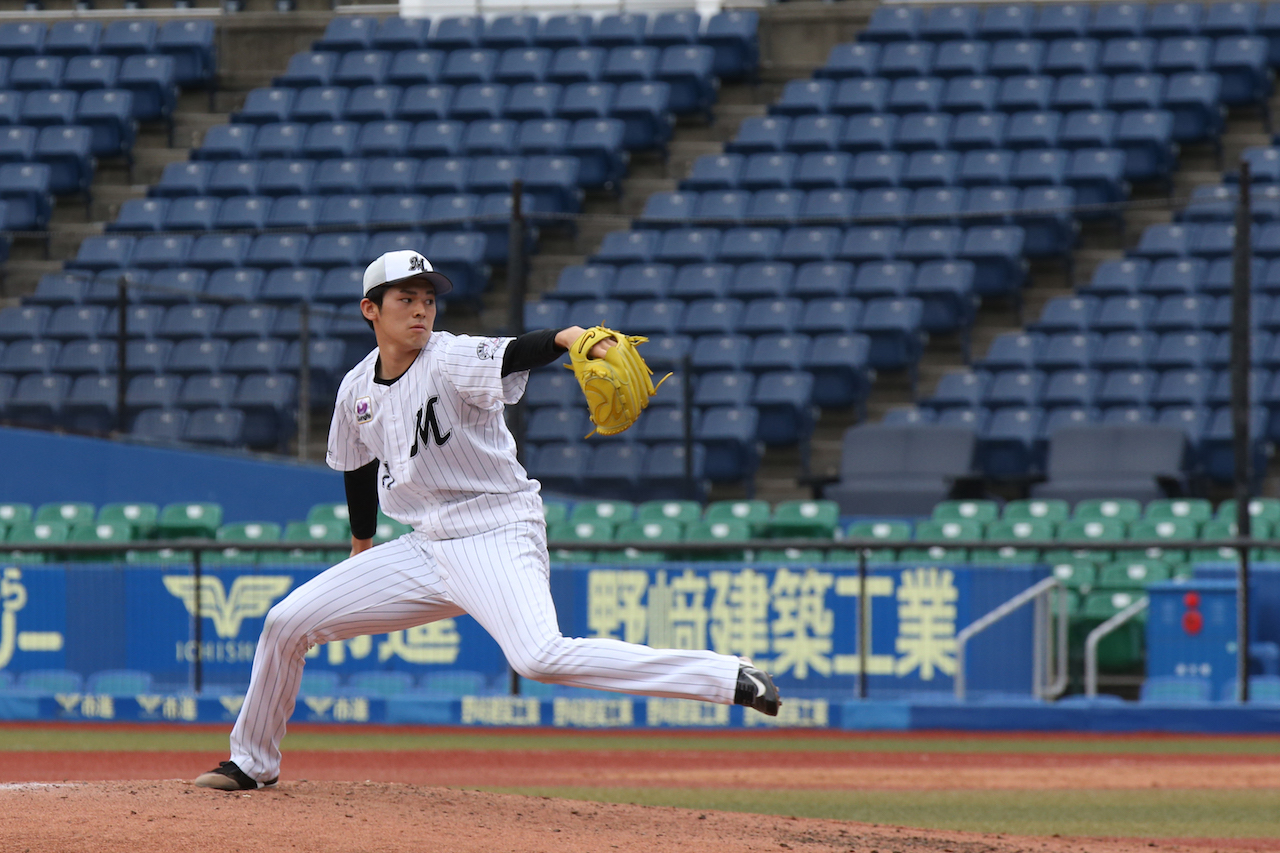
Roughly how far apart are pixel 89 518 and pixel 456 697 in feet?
14.3

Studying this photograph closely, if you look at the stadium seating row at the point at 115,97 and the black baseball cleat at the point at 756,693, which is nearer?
the black baseball cleat at the point at 756,693

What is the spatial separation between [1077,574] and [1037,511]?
189 cm

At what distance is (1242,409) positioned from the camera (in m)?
10.9

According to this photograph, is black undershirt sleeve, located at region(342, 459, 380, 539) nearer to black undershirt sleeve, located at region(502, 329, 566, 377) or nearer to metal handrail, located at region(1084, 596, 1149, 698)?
black undershirt sleeve, located at region(502, 329, 566, 377)

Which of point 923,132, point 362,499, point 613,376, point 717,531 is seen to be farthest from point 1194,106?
point 613,376

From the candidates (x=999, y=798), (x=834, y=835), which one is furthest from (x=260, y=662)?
(x=999, y=798)

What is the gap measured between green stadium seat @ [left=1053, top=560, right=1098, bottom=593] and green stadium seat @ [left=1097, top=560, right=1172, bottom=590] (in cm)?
7

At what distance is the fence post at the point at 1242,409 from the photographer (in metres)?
10.7

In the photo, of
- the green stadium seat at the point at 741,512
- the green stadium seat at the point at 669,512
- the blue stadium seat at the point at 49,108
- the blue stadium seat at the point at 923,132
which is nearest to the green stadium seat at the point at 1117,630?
the green stadium seat at the point at 741,512

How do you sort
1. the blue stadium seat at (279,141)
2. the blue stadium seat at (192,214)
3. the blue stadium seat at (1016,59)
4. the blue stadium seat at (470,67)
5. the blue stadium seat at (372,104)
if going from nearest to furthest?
the blue stadium seat at (192,214), the blue stadium seat at (1016,59), the blue stadium seat at (279,141), the blue stadium seat at (372,104), the blue stadium seat at (470,67)

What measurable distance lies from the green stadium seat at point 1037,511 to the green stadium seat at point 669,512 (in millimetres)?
2353

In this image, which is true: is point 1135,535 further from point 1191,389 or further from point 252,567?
point 252,567

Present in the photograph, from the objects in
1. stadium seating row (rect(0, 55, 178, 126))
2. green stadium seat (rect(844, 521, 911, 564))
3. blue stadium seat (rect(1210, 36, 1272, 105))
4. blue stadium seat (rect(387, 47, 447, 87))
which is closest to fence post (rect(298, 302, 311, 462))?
green stadium seat (rect(844, 521, 911, 564))

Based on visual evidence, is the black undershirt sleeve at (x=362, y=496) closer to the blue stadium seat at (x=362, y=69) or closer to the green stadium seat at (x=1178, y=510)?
the green stadium seat at (x=1178, y=510)
